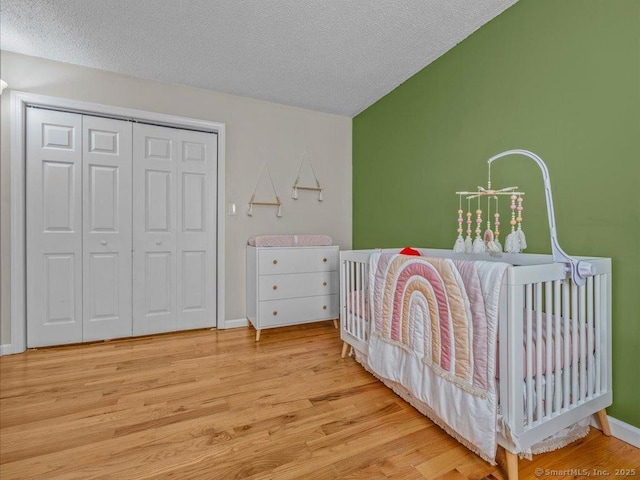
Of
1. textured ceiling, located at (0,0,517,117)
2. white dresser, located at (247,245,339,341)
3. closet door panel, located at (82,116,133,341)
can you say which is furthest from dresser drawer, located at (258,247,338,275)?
textured ceiling, located at (0,0,517,117)

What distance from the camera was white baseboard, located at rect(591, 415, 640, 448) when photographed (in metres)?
1.21

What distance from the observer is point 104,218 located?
244cm

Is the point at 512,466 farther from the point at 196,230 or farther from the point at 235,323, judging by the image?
the point at 196,230

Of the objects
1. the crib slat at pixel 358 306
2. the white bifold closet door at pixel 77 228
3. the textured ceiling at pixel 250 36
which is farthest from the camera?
the white bifold closet door at pixel 77 228

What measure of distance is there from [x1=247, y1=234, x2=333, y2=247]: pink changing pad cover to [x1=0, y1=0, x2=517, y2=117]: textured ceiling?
1.36 m

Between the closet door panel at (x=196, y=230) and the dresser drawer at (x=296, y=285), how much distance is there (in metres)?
0.63

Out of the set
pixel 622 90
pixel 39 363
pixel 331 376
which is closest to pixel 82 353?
pixel 39 363

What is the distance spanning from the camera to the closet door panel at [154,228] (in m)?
2.55

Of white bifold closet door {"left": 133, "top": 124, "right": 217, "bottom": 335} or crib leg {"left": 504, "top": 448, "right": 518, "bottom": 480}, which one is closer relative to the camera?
crib leg {"left": 504, "top": 448, "right": 518, "bottom": 480}

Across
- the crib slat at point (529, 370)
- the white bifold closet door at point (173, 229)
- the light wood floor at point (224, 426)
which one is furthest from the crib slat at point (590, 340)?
the white bifold closet door at point (173, 229)

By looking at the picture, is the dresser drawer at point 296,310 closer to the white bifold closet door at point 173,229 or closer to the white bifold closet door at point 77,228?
the white bifold closet door at point 173,229

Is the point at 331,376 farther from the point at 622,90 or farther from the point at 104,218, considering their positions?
the point at 104,218

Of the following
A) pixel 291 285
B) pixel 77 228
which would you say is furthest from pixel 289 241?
pixel 77 228

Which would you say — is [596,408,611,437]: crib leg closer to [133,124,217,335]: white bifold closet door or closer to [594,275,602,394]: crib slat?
[594,275,602,394]: crib slat
